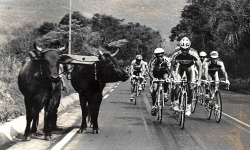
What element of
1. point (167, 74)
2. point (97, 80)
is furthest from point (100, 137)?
point (167, 74)

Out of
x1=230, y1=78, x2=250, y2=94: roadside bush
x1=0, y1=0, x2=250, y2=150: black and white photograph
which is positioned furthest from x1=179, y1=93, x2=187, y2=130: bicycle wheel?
x1=230, y1=78, x2=250, y2=94: roadside bush

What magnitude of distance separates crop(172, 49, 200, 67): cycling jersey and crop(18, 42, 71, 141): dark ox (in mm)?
3728

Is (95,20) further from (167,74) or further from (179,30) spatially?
(167,74)

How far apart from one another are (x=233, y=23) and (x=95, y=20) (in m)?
28.1

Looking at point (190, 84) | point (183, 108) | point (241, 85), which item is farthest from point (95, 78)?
point (241, 85)

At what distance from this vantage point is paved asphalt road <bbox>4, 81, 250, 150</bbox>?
8.57m

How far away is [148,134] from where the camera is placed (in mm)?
10070

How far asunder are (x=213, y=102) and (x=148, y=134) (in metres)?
3.68

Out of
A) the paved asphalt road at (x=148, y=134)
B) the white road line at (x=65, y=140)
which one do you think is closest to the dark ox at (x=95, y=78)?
the white road line at (x=65, y=140)

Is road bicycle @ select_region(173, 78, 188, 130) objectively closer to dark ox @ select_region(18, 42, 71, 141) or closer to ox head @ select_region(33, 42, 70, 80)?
dark ox @ select_region(18, 42, 71, 141)

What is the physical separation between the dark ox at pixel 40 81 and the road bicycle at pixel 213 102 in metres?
5.58

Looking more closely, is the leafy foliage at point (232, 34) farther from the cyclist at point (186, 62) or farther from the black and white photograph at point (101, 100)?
the cyclist at point (186, 62)

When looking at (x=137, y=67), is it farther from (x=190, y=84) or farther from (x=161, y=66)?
(x=190, y=84)

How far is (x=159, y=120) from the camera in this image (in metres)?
12.1
